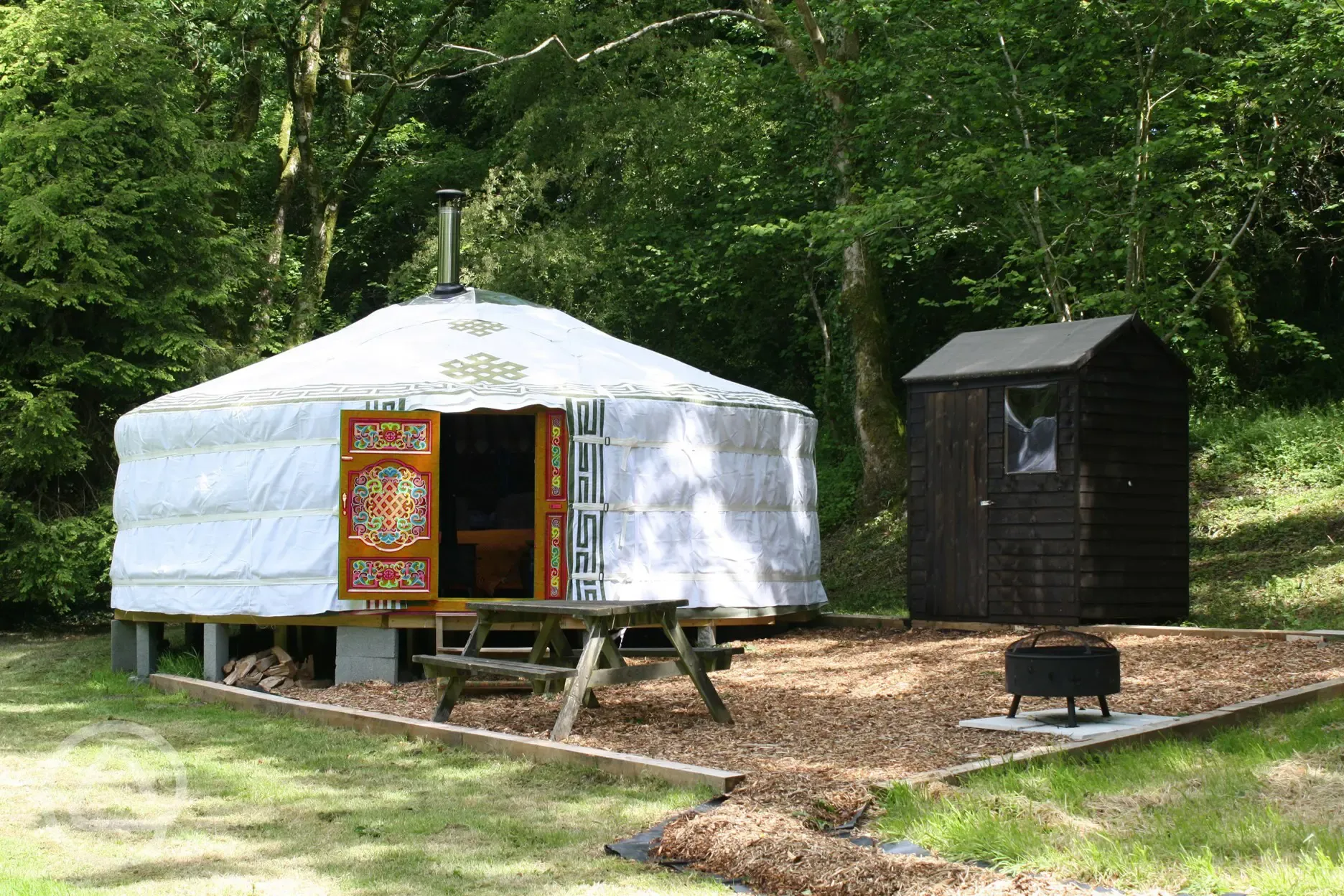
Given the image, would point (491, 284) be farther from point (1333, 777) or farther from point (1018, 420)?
point (1333, 777)

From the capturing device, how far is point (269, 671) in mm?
7895

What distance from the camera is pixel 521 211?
16469 millimetres

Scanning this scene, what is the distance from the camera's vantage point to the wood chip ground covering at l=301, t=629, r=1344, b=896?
130 inches

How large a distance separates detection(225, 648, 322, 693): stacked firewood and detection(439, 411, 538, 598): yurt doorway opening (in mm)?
2080

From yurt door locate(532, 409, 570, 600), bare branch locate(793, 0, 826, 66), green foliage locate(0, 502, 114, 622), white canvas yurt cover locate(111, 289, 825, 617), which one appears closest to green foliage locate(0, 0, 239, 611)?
green foliage locate(0, 502, 114, 622)

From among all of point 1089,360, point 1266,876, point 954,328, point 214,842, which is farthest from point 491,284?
point 1266,876

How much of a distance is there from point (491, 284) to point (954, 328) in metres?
5.09

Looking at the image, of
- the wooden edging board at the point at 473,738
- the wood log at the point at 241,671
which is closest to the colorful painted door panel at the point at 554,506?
the wood log at the point at 241,671

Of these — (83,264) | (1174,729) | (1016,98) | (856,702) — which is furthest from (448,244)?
(1174,729)

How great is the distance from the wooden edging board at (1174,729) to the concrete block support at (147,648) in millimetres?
5742

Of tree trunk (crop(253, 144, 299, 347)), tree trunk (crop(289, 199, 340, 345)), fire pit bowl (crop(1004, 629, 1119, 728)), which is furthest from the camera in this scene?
tree trunk (crop(289, 199, 340, 345))

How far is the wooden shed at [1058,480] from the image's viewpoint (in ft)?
26.4

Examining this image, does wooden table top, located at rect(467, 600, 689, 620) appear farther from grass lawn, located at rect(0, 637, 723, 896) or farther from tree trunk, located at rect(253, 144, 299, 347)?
tree trunk, located at rect(253, 144, 299, 347)

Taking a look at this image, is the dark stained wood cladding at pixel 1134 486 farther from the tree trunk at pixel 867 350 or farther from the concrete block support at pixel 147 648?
the concrete block support at pixel 147 648
